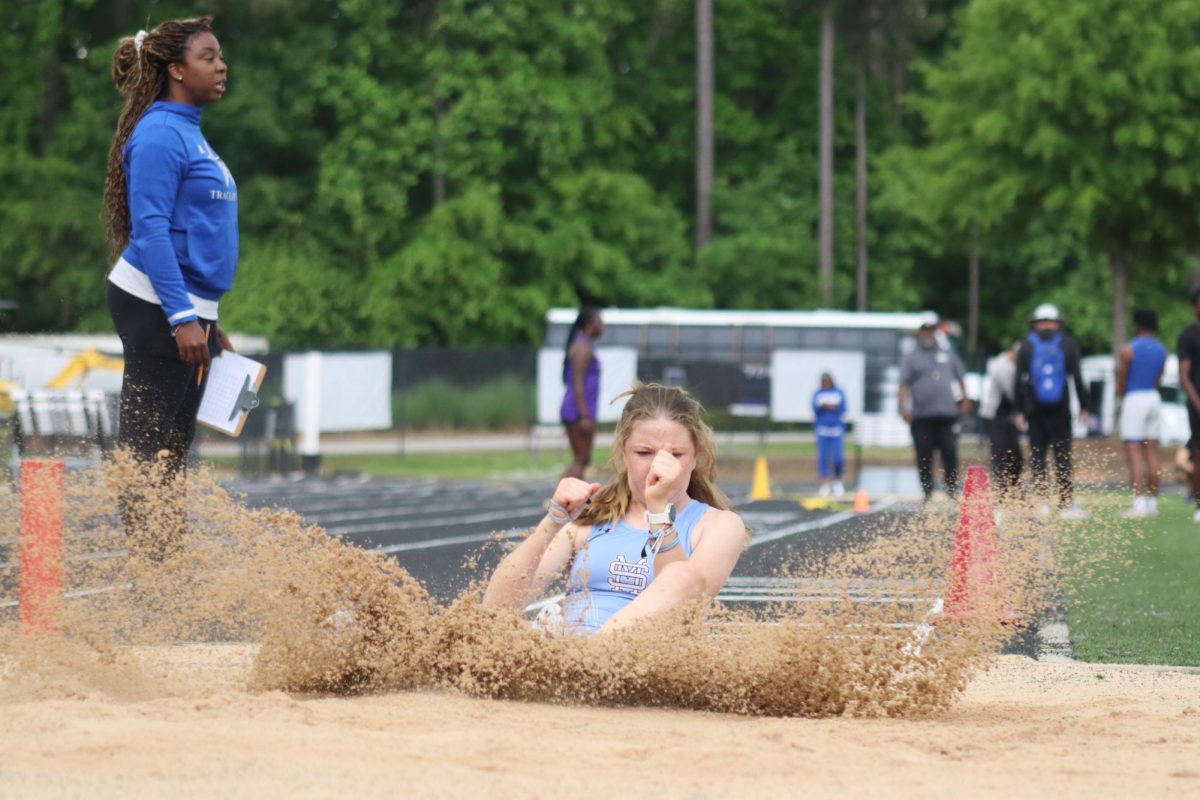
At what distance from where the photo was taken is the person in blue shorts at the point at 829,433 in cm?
2412

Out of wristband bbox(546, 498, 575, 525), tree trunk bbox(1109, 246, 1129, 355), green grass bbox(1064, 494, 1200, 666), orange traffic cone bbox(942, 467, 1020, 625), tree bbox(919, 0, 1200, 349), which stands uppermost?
tree bbox(919, 0, 1200, 349)

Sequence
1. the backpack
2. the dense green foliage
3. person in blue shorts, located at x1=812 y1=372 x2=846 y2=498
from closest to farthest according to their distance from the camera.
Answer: the backpack, person in blue shorts, located at x1=812 y1=372 x2=846 y2=498, the dense green foliage

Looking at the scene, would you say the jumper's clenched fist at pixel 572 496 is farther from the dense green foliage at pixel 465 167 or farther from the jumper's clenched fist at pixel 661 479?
the dense green foliage at pixel 465 167

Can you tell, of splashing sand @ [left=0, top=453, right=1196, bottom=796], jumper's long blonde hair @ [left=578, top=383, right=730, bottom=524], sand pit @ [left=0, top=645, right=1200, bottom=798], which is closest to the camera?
sand pit @ [left=0, top=645, right=1200, bottom=798]


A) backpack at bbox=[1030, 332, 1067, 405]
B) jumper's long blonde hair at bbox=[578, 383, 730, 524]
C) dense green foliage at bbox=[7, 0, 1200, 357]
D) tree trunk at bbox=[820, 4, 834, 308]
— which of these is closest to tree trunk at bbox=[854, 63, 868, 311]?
dense green foliage at bbox=[7, 0, 1200, 357]

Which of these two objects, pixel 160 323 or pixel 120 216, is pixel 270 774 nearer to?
pixel 160 323

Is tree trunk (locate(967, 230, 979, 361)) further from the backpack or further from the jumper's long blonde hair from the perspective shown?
the jumper's long blonde hair

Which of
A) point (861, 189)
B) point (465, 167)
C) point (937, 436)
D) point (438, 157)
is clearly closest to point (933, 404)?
point (937, 436)

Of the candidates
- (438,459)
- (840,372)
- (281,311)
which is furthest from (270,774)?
(281,311)

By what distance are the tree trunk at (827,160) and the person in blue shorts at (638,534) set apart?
44.7m

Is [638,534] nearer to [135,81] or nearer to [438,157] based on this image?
[135,81]

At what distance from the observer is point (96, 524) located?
644 cm

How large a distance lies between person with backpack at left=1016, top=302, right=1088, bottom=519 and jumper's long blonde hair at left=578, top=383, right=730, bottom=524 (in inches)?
380

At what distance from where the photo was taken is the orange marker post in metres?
6.12
